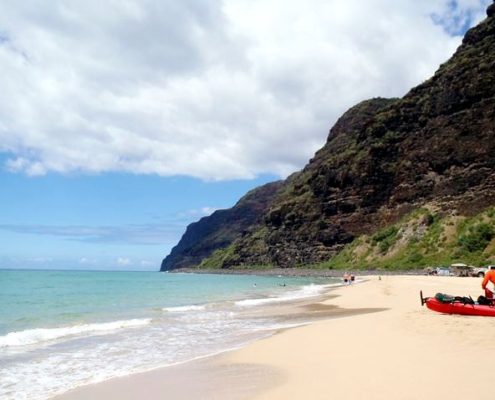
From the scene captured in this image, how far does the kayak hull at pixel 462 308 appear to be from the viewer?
52.8 ft

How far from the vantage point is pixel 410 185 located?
109 m

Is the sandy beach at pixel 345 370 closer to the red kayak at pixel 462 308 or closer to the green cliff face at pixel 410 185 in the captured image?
the red kayak at pixel 462 308

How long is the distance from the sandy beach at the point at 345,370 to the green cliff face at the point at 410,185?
61.3 metres

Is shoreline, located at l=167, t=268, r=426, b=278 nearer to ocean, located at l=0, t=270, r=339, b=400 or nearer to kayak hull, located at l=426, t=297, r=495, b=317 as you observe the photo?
ocean, located at l=0, t=270, r=339, b=400

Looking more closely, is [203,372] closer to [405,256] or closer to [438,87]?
[405,256]

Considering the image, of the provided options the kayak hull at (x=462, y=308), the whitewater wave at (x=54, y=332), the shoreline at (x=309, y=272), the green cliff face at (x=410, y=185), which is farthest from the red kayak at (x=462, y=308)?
the green cliff face at (x=410, y=185)

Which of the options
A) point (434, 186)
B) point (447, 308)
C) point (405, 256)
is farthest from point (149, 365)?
point (434, 186)

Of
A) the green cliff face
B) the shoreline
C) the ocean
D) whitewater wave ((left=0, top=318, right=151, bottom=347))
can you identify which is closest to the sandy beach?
the ocean

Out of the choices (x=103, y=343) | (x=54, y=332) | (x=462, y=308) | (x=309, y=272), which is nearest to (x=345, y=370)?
(x=462, y=308)

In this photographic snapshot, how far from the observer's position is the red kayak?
52.9 ft

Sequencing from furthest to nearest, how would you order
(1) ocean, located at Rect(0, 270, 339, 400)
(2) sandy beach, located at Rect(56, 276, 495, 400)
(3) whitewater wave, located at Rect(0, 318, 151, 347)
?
(3) whitewater wave, located at Rect(0, 318, 151, 347), (1) ocean, located at Rect(0, 270, 339, 400), (2) sandy beach, located at Rect(56, 276, 495, 400)

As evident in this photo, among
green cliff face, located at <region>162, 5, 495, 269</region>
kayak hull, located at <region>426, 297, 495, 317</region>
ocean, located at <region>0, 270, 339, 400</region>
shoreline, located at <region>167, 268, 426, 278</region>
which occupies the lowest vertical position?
ocean, located at <region>0, 270, 339, 400</region>

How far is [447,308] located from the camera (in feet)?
56.2

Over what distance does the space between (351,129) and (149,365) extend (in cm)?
16423
